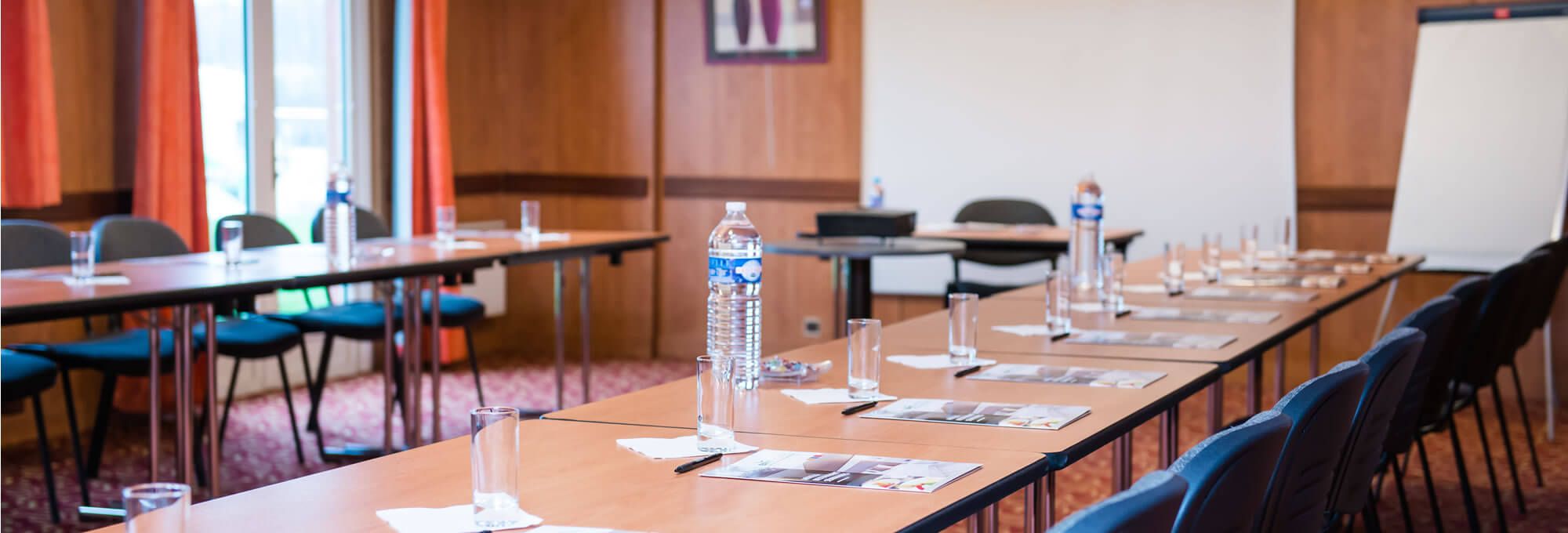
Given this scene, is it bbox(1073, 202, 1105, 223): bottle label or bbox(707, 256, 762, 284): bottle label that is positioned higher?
bbox(1073, 202, 1105, 223): bottle label

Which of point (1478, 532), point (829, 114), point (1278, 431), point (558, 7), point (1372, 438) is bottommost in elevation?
point (1478, 532)

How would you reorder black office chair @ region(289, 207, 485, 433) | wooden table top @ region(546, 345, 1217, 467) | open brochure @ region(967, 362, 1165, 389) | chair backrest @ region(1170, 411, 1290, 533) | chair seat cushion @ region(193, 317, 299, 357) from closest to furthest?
1. chair backrest @ region(1170, 411, 1290, 533)
2. wooden table top @ region(546, 345, 1217, 467)
3. open brochure @ region(967, 362, 1165, 389)
4. chair seat cushion @ region(193, 317, 299, 357)
5. black office chair @ region(289, 207, 485, 433)

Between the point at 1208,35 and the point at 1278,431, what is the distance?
5610 mm

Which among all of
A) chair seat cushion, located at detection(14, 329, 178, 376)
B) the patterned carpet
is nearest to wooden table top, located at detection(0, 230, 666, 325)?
chair seat cushion, located at detection(14, 329, 178, 376)

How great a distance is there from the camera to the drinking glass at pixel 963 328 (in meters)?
2.66

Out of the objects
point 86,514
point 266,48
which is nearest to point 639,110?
point 266,48

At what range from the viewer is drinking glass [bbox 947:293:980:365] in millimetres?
2658

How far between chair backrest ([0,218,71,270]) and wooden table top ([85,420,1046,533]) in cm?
303

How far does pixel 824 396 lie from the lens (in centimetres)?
237

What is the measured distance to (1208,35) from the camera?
674 cm

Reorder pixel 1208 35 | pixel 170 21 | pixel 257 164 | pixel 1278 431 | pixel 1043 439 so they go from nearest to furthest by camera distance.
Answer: pixel 1278 431 < pixel 1043 439 < pixel 170 21 < pixel 257 164 < pixel 1208 35

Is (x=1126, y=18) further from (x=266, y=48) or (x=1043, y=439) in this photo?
(x=1043, y=439)

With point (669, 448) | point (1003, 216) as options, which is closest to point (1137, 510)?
point (669, 448)

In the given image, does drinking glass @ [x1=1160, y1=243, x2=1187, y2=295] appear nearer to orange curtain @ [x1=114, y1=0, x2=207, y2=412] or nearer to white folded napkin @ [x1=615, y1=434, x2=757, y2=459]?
white folded napkin @ [x1=615, y1=434, x2=757, y2=459]
